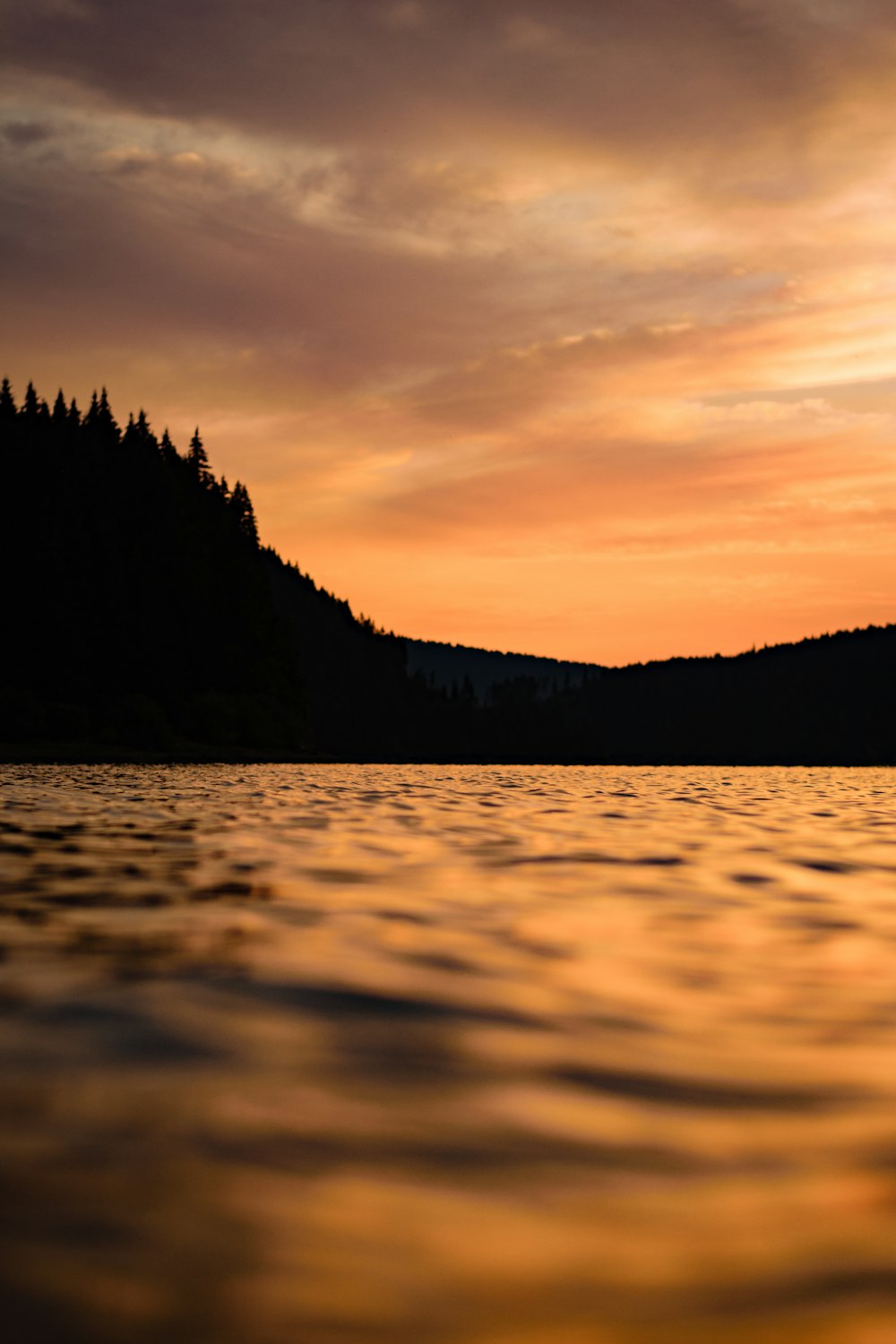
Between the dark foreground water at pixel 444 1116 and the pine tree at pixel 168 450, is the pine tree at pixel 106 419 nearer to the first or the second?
the pine tree at pixel 168 450

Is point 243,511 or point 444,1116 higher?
point 243,511

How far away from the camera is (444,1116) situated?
19.5 feet

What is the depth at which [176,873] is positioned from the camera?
50.4ft

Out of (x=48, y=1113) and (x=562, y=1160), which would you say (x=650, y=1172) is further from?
(x=48, y=1113)

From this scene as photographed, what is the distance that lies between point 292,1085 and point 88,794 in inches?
1135

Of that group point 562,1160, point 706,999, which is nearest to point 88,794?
point 706,999

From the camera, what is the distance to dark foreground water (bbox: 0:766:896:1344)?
397 cm

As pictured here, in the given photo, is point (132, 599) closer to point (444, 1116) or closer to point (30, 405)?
point (30, 405)

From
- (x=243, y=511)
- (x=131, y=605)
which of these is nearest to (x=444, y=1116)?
(x=131, y=605)

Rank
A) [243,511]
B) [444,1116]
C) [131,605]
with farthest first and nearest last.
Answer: [243,511] → [131,605] → [444,1116]

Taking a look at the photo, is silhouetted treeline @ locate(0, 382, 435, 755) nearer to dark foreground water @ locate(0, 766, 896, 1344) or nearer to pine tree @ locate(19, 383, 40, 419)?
pine tree @ locate(19, 383, 40, 419)

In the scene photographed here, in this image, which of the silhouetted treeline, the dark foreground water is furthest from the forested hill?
the dark foreground water

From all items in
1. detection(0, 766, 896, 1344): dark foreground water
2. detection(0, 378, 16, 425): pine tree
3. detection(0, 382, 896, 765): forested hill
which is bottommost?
detection(0, 766, 896, 1344): dark foreground water

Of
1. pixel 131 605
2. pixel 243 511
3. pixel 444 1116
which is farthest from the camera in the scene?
pixel 243 511
